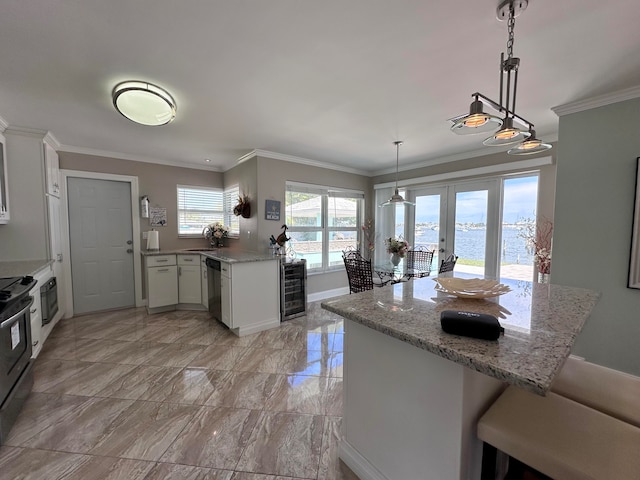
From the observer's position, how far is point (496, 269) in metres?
3.74

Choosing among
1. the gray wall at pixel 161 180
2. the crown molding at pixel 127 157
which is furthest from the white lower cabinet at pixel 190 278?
the crown molding at pixel 127 157

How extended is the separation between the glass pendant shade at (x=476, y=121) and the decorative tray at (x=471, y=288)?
88cm

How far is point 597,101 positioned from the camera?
2.25 metres

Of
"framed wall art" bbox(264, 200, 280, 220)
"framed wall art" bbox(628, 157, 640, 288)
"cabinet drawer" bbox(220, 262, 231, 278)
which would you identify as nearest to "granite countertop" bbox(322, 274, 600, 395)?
"framed wall art" bbox(628, 157, 640, 288)

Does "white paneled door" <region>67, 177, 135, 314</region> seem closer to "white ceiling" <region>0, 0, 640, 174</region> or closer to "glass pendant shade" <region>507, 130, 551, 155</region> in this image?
"white ceiling" <region>0, 0, 640, 174</region>

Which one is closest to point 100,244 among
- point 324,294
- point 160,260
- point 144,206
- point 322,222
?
point 144,206

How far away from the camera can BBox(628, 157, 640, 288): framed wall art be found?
211 centimetres

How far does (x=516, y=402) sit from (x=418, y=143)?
10.6ft

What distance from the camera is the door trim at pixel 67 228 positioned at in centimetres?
364

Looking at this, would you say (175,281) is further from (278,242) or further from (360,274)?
(360,274)

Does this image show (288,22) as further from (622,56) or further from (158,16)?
(622,56)

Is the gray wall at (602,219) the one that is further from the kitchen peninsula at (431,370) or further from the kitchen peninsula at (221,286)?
the kitchen peninsula at (221,286)

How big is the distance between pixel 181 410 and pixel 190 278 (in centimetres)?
245

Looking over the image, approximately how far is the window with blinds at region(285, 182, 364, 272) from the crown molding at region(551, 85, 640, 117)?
3116mm
